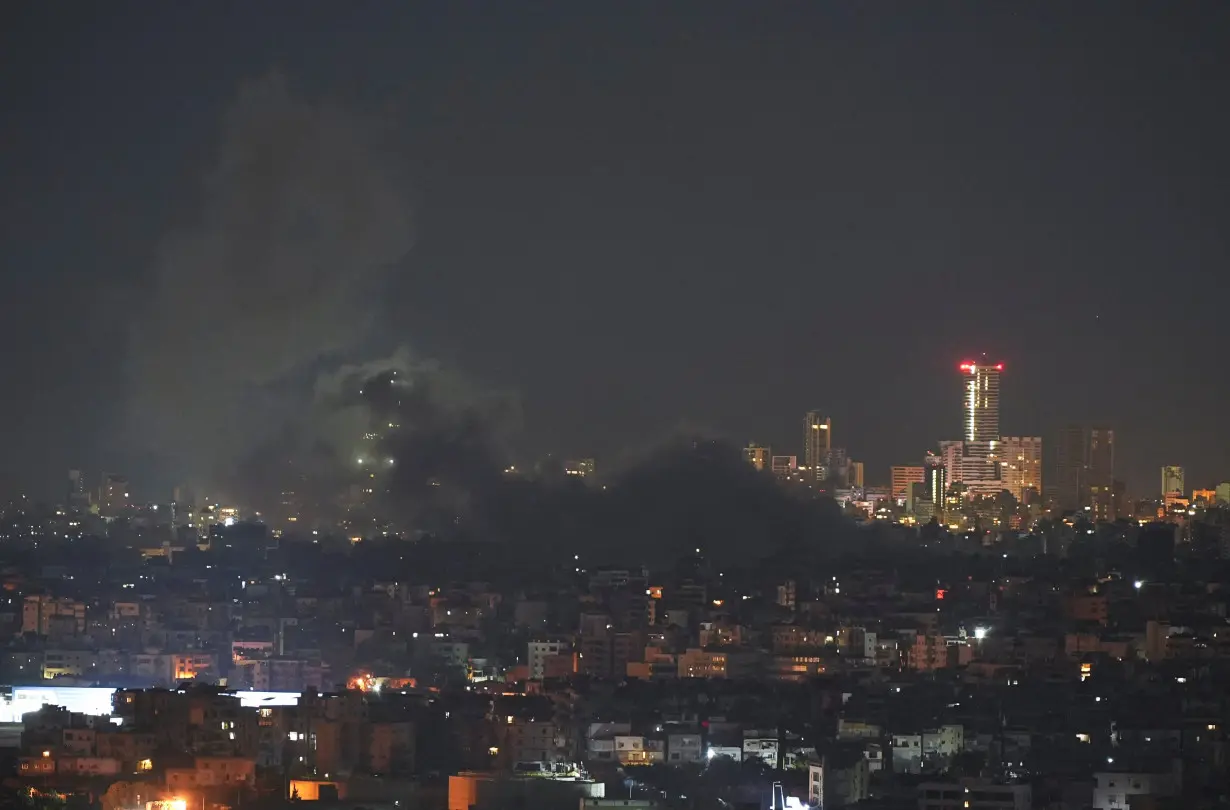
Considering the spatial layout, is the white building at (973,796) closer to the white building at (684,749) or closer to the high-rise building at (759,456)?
the white building at (684,749)

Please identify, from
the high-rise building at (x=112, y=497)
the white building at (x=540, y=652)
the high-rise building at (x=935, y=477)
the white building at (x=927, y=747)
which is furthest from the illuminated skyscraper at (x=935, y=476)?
the white building at (x=927, y=747)

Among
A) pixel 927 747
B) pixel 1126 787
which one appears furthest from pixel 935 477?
pixel 1126 787

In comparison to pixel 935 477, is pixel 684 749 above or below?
below

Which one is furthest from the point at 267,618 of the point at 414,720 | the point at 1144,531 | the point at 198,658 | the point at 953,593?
the point at 1144,531

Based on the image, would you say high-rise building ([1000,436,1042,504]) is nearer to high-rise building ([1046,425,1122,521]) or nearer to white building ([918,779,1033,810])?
high-rise building ([1046,425,1122,521])

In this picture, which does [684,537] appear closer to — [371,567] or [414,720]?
[371,567]

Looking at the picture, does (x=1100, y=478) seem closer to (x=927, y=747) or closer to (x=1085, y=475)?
(x=1085, y=475)
